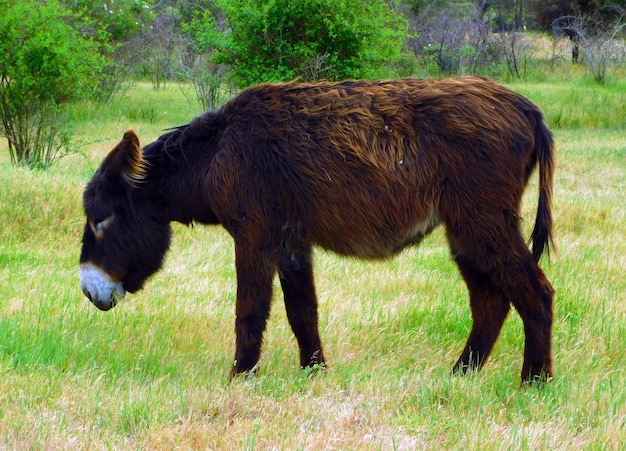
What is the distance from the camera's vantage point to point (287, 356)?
206 inches

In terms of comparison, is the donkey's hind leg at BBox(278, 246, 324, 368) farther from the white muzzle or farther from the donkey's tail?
the donkey's tail

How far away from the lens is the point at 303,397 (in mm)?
4109

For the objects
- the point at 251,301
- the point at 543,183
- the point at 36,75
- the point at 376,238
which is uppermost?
the point at 36,75

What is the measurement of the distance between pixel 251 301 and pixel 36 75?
8.22 meters

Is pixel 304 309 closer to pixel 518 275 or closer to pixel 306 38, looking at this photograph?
pixel 518 275

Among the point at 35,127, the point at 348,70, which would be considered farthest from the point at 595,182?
the point at 35,127

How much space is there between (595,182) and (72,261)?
28.7ft

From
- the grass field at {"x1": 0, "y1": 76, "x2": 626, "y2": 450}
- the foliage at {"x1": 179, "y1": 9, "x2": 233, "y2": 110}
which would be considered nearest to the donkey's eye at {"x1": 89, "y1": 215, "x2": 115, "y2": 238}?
the grass field at {"x1": 0, "y1": 76, "x2": 626, "y2": 450}

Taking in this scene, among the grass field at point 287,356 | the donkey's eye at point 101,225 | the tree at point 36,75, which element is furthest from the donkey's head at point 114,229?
the tree at point 36,75

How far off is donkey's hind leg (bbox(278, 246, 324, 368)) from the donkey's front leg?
0.31m

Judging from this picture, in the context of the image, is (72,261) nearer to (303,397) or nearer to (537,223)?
(303,397)

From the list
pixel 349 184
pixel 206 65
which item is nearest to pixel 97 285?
pixel 349 184

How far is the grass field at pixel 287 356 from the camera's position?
142 inches

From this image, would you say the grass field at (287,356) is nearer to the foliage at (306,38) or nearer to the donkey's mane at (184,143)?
the donkey's mane at (184,143)
